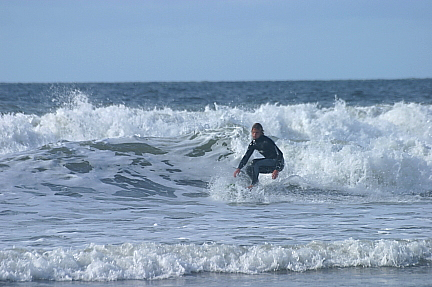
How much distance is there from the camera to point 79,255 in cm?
617

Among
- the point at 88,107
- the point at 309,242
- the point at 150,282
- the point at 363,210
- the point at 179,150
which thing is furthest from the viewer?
the point at 88,107

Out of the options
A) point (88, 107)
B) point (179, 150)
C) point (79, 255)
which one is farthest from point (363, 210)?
point (88, 107)

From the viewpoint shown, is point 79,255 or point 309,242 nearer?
point 79,255

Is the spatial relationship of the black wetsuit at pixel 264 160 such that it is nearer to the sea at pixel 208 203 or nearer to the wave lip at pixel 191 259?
the sea at pixel 208 203

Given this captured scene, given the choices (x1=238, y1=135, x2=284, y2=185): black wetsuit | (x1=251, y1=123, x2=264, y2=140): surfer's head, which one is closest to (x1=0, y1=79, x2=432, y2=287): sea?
(x1=238, y1=135, x2=284, y2=185): black wetsuit

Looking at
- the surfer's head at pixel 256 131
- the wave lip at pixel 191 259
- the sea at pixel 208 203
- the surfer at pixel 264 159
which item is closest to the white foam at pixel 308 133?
the sea at pixel 208 203

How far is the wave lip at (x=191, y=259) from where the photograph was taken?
5.89 m

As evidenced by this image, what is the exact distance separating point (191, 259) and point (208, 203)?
13.4ft

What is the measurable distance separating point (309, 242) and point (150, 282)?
204 cm

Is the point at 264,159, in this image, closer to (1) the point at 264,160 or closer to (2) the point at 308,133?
(1) the point at 264,160

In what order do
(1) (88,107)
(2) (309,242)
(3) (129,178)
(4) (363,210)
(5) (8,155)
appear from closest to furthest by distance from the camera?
(2) (309,242)
(4) (363,210)
(3) (129,178)
(5) (8,155)
(1) (88,107)

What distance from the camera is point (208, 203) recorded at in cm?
1033

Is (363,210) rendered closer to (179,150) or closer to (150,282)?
(150,282)

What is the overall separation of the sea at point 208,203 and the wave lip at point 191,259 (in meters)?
0.02
